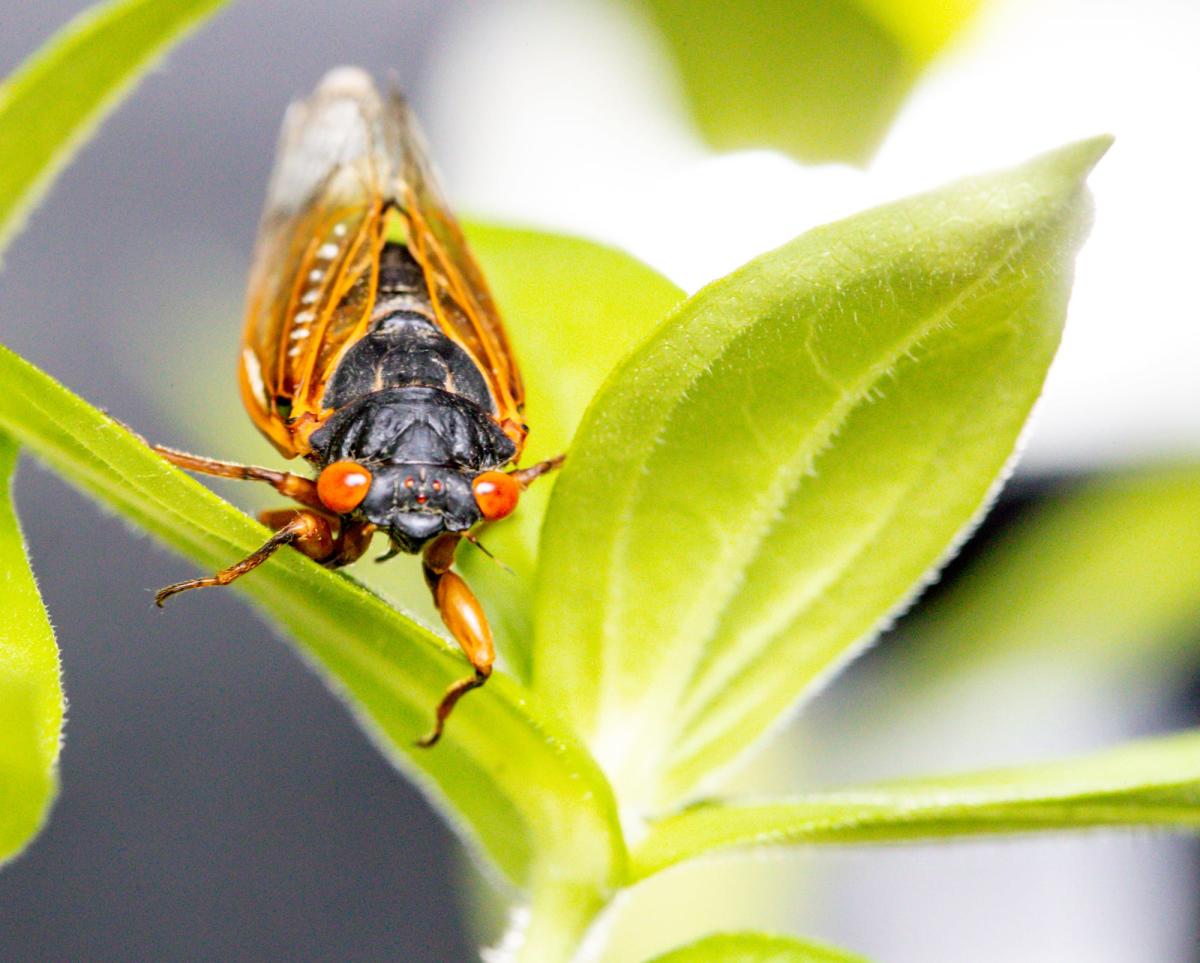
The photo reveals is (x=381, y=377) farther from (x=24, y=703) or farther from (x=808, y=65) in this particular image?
(x=808, y=65)

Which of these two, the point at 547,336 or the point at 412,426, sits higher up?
the point at 547,336

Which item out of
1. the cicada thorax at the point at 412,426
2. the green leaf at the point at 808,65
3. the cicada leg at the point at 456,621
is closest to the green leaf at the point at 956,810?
the cicada leg at the point at 456,621

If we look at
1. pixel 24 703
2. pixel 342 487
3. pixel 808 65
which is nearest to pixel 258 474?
pixel 342 487

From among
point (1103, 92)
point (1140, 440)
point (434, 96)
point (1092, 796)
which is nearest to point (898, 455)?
point (1092, 796)

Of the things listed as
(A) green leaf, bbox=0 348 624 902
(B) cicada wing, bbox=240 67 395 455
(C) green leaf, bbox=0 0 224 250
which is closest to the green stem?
(A) green leaf, bbox=0 348 624 902

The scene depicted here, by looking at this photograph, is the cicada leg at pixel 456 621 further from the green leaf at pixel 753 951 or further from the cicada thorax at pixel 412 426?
the green leaf at pixel 753 951

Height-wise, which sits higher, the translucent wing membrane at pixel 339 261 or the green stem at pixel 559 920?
the translucent wing membrane at pixel 339 261

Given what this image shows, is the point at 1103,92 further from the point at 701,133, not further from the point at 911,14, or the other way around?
the point at 701,133
